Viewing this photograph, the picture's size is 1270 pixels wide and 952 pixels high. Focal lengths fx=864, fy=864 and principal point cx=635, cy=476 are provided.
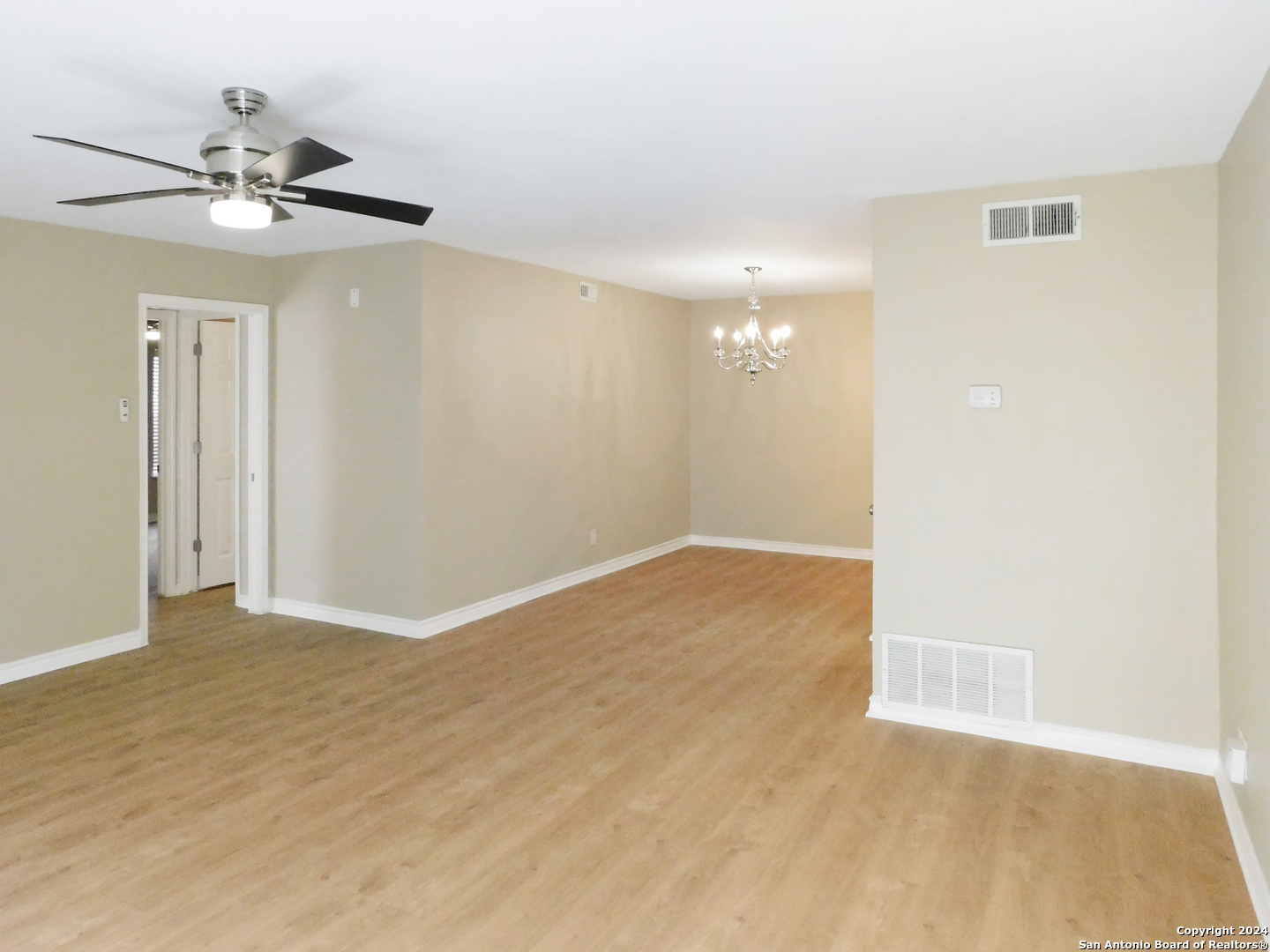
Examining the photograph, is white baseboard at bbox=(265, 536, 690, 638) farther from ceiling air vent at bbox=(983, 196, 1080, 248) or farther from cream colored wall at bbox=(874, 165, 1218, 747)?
ceiling air vent at bbox=(983, 196, 1080, 248)

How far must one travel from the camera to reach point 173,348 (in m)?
6.70

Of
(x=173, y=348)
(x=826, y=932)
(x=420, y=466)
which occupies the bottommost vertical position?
(x=826, y=932)

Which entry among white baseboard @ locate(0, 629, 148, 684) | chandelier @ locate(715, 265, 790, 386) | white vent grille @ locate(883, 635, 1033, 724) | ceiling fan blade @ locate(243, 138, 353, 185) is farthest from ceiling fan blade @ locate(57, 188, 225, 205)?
chandelier @ locate(715, 265, 790, 386)

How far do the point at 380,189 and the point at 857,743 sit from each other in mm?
3258

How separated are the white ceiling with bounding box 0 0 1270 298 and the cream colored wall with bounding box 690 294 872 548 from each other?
393cm

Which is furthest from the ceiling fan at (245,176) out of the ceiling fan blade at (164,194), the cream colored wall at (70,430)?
the cream colored wall at (70,430)

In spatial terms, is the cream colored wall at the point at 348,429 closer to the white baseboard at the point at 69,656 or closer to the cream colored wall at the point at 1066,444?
the white baseboard at the point at 69,656

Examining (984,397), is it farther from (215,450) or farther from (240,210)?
(215,450)

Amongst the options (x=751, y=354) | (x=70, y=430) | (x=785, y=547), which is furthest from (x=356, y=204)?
(x=785, y=547)

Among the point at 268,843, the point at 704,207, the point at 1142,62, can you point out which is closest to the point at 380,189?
the point at 704,207

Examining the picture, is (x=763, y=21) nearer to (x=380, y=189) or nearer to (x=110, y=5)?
(x=110, y=5)

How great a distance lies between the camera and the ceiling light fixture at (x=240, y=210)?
271 centimetres

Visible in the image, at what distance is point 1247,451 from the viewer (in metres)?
2.80

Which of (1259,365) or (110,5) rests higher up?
(110,5)
